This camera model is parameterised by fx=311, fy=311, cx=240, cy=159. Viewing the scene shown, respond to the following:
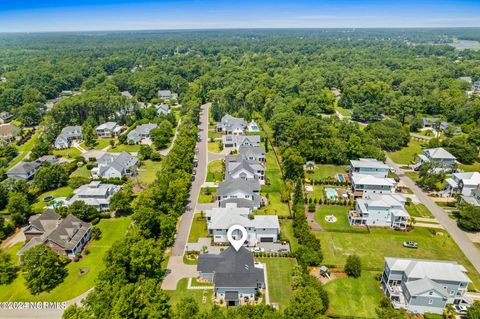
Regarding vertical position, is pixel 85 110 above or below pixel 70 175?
above

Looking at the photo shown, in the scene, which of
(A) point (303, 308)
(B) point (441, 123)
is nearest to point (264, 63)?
(B) point (441, 123)

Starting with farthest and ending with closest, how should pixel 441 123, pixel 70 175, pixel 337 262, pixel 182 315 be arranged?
pixel 441 123 → pixel 70 175 → pixel 337 262 → pixel 182 315

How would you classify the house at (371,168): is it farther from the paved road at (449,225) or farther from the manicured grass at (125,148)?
the manicured grass at (125,148)

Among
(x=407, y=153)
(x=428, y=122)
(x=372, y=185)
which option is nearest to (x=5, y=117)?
(x=372, y=185)

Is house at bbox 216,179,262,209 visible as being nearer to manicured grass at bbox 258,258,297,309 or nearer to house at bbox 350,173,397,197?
manicured grass at bbox 258,258,297,309

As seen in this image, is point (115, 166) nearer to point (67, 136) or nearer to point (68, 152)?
point (68, 152)

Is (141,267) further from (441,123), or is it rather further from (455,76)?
(455,76)

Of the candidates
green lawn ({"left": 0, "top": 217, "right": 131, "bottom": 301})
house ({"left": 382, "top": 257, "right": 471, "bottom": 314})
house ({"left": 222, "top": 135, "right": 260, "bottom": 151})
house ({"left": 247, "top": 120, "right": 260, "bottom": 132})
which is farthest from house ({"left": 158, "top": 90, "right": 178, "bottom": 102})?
house ({"left": 382, "top": 257, "right": 471, "bottom": 314})
